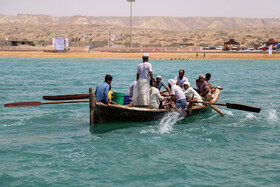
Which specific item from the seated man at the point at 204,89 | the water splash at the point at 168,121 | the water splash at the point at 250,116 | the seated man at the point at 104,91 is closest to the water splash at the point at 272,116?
the water splash at the point at 250,116

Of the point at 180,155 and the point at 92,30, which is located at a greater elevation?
the point at 92,30

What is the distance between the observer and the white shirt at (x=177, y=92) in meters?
13.9

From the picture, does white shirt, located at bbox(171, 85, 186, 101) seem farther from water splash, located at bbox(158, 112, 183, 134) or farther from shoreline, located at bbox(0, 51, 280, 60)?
shoreline, located at bbox(0, 51, 280, 60)

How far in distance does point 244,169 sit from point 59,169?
14.9 feet

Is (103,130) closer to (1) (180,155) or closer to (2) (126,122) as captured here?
(2) (126,122)

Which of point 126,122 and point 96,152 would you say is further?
point 126,122

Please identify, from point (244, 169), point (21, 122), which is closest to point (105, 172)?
point (244, 169)

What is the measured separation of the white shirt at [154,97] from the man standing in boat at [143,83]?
6.8 inches

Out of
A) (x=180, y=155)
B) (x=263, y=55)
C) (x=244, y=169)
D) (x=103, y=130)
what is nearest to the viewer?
(x=244, y=169)

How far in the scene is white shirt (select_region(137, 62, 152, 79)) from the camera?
41.9 feet

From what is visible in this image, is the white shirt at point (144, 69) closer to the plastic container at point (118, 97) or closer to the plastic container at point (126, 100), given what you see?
the plastic container at point (118, 97)

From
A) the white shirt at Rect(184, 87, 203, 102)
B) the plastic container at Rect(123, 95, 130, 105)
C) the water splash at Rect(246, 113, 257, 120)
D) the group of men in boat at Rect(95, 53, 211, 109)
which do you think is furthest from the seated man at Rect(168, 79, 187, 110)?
the water splash at Rect(246, 113, 257, 120)

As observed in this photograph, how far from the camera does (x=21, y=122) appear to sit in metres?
15.0

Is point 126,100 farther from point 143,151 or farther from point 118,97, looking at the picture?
point 143,151
